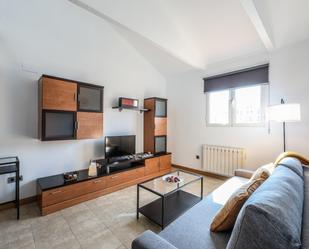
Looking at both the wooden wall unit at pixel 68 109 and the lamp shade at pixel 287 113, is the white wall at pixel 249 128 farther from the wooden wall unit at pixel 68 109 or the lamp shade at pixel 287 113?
the wooden wall unit at pixel 68 109

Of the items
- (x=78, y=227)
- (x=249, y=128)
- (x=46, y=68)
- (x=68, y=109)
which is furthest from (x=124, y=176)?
(x=249, y=128)

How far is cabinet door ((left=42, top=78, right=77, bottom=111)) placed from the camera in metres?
2.37

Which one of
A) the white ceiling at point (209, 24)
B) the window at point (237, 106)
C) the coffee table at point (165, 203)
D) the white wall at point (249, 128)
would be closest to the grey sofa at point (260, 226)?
the coffee table at point (165, 203)

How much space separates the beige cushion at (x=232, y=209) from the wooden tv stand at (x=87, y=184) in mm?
1994

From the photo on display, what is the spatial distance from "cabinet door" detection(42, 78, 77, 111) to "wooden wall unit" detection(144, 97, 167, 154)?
179 cm

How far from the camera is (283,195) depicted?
35.9 inches

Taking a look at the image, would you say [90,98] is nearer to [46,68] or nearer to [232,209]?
[46,68]

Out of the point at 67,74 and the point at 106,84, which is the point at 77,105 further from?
the point at 106,84

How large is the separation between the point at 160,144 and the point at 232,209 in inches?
119

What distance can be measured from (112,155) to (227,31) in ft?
10.2

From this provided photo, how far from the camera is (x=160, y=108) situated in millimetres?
4113

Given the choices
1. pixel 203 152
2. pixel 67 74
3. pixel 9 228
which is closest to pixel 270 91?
pixel 203 152

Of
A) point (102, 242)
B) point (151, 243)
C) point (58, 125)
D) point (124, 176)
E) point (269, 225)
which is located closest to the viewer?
point (269, 225)

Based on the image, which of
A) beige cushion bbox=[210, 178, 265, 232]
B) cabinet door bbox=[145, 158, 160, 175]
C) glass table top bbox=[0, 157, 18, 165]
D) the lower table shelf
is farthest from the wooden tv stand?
beige cushion bbox=[210, 178, 265, 232]
